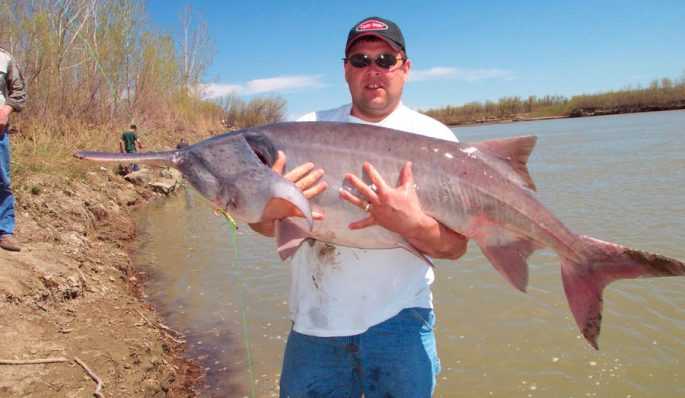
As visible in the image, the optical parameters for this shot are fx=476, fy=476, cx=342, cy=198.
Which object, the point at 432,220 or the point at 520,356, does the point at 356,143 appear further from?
the point at 520,356

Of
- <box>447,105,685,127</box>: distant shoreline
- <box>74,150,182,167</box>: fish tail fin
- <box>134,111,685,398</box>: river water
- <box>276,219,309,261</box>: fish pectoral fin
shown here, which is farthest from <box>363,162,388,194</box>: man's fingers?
<box>447,105,685,127</box>: distant shoreline

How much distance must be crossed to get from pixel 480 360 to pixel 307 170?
4.34 metres

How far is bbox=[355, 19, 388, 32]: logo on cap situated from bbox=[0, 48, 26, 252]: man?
5159 mm

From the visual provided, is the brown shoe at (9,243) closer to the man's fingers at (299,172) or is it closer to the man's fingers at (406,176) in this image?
the man's fingers at (299,172)

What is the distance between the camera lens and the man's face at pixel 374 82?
274 cm

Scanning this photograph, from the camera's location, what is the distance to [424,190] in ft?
8.27

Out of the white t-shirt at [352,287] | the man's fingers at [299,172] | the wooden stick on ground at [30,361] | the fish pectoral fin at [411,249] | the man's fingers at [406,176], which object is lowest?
the wooden stick on ground at [30,361]

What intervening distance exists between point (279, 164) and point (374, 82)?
2.50 feet

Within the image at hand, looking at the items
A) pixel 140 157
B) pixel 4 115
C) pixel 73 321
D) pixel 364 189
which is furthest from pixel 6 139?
pixel 364 189

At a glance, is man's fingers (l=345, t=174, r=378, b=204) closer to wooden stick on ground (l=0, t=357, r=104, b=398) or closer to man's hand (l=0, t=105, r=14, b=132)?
wooden stick on ground (l=0, t=357, r=104, b=398)

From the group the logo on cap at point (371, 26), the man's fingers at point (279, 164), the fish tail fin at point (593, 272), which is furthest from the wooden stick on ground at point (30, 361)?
the fish tail fin at point (593, 272)

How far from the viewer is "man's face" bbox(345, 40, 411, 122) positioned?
108 inches

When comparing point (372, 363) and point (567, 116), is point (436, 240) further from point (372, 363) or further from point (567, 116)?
point (567, 116)

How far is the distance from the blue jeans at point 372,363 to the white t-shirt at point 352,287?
0.06m
